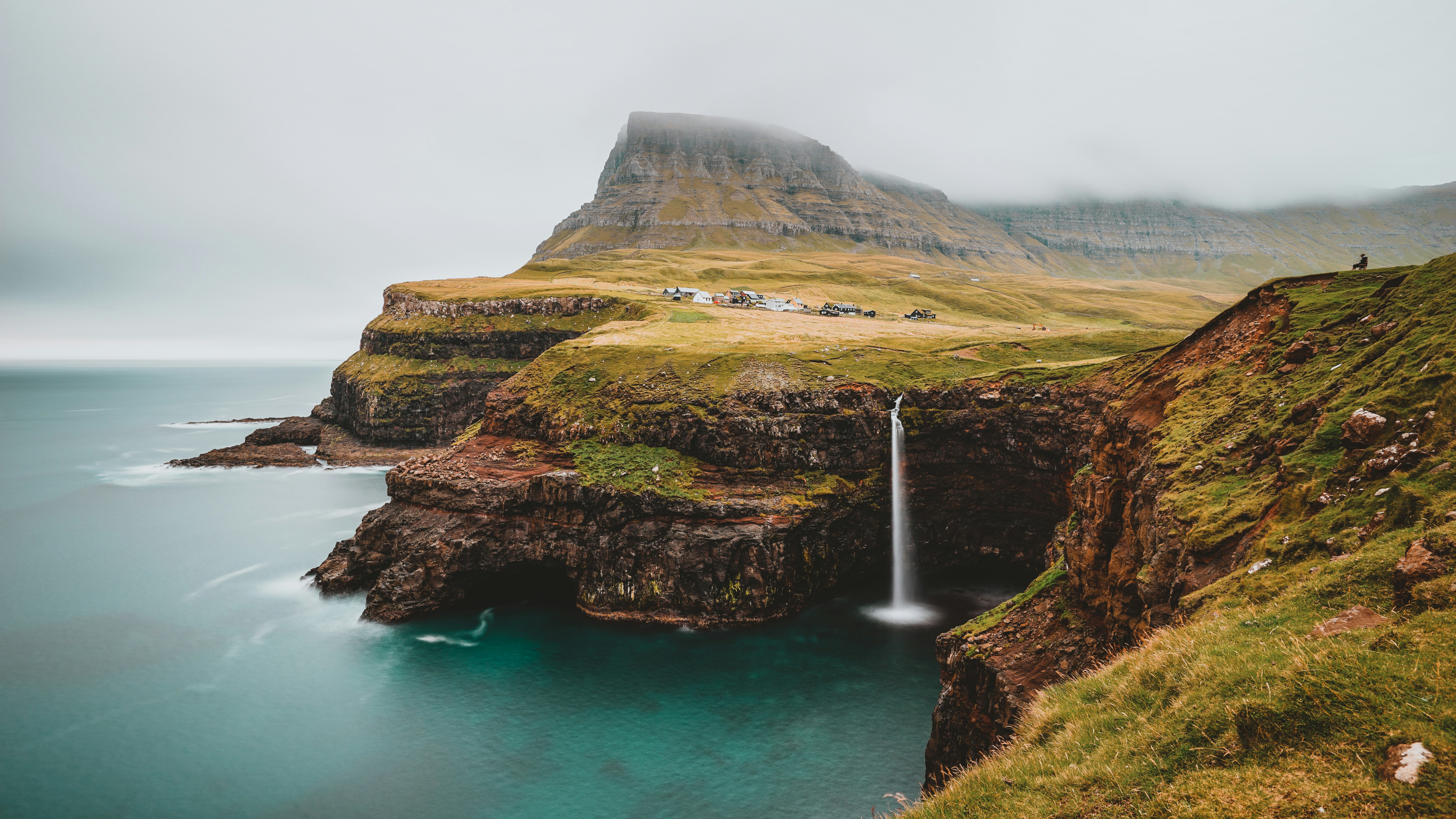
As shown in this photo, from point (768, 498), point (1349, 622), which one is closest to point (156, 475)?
point (768, 498)

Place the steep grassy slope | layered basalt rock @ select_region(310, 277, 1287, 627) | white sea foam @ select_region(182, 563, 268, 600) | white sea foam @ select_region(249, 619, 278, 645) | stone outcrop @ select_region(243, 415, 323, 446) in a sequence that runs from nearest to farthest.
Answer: the steep grassy slope → white sea foam @ select_region(249, 619, 278, 645) → layered basalt rock @ select_region(310, 277, 1287, 627) → white sea foam @ select_region(182, 563, 268, 600) → stone outcrop @ select_region(243, 415, 323, 446)

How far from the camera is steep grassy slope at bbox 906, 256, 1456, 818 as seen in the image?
805cm

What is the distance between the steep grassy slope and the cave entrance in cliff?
42749mm

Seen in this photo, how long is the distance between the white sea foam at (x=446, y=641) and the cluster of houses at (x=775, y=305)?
68.4 meters

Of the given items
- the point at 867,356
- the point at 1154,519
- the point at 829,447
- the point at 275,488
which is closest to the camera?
the point at 1154,519

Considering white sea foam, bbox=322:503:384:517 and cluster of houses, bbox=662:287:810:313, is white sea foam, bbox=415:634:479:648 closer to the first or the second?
white sea foam, bbox=322:503:384:517

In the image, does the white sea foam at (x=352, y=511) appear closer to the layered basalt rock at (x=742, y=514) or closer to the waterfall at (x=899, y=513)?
the layered basalt rock at (x=742, y=514)

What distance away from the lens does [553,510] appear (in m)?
49.3

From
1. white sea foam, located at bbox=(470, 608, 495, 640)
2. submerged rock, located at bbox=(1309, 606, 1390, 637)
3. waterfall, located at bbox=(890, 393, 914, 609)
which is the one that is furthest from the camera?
waterfall, located at bbox=(890, 393, 914, 609)

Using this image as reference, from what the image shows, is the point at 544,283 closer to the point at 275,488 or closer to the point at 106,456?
the point at 275,488

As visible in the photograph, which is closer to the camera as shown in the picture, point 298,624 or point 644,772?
point 644,772

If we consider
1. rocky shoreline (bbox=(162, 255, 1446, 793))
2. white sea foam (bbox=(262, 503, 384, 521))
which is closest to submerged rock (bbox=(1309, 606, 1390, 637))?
rocky shoreline (bbox=(162, 255, 1446, 793))

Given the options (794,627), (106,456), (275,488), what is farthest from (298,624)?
(106,456)

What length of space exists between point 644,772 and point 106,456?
137 meters
